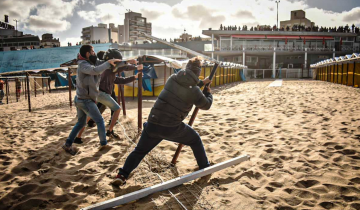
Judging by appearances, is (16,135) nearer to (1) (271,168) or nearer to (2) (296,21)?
(1) (271,168)

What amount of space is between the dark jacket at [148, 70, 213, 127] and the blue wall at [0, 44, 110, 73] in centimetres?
4539

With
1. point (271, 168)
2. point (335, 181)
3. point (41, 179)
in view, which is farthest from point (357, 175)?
point (41, 179)

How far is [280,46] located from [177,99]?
43537mm

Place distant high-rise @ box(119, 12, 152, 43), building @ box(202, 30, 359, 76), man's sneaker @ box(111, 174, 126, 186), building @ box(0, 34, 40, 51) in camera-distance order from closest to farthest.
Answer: man's sneaker @ box(111, 174, 126, 186) → building @ box(202, 30, 359, 76) → building @ box(0, 34, 40, 51) → distant high-rise @ box(119, 12, 152, 43)

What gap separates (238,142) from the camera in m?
4.51

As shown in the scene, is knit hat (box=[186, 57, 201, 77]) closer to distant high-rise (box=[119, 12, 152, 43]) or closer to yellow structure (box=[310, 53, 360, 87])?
yellow structure (box=[310, 53, 360, 87])

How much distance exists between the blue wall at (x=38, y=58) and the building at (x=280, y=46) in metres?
22.9

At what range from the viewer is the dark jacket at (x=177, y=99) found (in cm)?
274

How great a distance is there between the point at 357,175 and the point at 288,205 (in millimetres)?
1292

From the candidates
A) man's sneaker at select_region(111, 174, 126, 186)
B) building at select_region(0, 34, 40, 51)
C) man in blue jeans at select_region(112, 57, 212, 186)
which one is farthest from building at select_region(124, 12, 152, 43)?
man's sneaker at select_region(111, 174, 126, 186)

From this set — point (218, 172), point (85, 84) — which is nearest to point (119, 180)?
point (218, 172)

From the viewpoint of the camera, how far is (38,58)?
151ft

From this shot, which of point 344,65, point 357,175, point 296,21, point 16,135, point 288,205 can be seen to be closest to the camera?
point 288,205

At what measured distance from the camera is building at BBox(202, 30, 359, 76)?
40.8 metres
